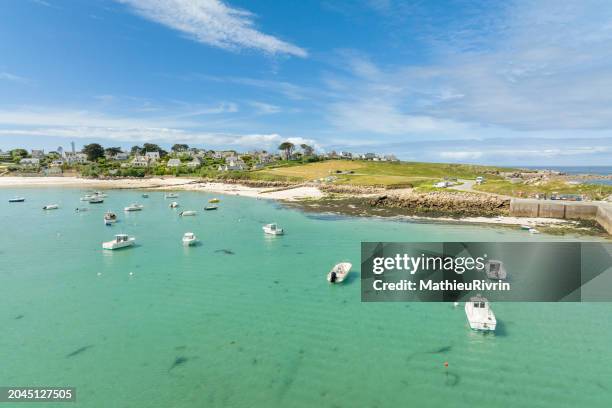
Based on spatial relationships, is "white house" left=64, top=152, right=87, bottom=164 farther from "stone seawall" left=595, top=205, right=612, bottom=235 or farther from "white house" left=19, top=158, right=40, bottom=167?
"stone seawall" left=595, top=205, right=612, bottom=235

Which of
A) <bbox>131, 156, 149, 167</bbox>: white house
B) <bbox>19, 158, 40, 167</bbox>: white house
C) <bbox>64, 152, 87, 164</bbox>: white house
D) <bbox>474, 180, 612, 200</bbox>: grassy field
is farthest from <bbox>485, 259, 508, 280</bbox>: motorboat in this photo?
<bbox>64, 152, 87, 164</bbox>: white house

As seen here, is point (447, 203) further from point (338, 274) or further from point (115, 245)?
point (115, 245)

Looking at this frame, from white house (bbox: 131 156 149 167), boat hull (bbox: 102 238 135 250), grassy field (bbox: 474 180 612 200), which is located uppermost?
white house (bbox: 131 156 149 167)

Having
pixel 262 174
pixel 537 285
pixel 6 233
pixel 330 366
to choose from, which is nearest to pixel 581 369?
pixel 537 285

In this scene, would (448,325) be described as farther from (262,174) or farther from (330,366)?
(262,174)

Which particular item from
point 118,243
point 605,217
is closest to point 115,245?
point 118,243

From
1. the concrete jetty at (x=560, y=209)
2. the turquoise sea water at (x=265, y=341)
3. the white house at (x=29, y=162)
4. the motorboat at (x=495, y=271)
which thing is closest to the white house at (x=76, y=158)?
the white house at (x=29, y=162)
